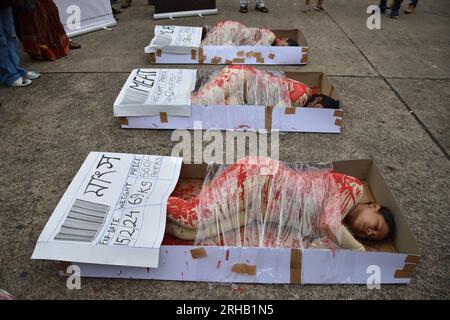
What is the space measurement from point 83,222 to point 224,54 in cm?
181

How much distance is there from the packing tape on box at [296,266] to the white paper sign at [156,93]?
108 centimetres

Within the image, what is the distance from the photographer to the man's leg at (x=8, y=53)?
235 cm

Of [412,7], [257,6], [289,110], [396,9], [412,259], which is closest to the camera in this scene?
[412,259]

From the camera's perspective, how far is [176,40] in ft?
9.15

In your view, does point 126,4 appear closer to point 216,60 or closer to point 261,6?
point 261,6

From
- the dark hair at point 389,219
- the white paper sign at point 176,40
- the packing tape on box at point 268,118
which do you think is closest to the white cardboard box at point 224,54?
the white paper sign at point 176,40

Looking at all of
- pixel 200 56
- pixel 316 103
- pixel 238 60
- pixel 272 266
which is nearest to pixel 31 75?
pixel 200 56

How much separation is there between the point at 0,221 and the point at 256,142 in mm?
1299

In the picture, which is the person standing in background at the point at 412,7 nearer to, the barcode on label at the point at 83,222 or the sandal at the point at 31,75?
the sandal at the point at 31,75

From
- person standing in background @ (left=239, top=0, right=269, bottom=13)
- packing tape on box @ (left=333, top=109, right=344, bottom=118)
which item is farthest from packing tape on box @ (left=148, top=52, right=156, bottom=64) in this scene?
person standing in background @ (left=239, top=0, right=269, bottom=13)

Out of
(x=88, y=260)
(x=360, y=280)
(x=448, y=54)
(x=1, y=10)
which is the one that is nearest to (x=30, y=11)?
(x=1, y=10)

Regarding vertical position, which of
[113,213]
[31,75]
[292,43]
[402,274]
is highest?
[292,43]

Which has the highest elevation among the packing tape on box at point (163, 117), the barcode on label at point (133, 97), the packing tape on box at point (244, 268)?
the barcode on label at point (133, 97)
